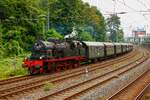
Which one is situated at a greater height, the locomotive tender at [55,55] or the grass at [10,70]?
the locomotive tender at [55,55]

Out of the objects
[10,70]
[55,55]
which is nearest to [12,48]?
[10,70]

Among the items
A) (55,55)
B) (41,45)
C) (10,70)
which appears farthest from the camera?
(55,55)

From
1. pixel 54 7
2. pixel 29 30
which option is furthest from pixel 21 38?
pixel 54 7

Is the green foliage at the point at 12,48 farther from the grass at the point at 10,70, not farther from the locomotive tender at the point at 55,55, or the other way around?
the grass at the point at 10,70

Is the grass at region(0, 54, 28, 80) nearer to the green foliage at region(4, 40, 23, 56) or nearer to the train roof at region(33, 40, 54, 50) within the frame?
the train roof at region(33, 40, 54, 50)

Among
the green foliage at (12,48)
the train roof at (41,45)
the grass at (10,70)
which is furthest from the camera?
the green foliage at (12,48)

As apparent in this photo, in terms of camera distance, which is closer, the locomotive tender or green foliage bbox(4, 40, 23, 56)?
the locomotive tender

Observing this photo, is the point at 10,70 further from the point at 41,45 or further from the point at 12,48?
the point at 12,48

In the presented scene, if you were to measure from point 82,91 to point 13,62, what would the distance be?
12.7 m

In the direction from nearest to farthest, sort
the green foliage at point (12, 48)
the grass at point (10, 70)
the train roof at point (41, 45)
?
1. the grass at point (10, 70)
2. the train roof at point (41, 45)
3. the green foliage at point (12, 48)

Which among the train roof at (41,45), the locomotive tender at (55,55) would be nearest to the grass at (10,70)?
the locomotive tender at (55,55)

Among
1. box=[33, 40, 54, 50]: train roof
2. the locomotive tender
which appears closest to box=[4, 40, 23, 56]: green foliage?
the locomotive tender

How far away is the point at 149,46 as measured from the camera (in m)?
134

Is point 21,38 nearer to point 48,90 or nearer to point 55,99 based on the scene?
point 48,90
